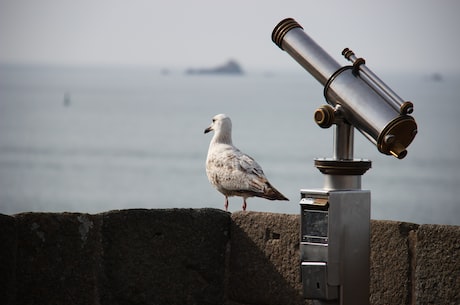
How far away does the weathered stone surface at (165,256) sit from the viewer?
18.0 ft

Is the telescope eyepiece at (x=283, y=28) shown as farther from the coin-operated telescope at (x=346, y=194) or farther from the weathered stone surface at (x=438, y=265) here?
the weathered stone surface at (x=438, y=265)

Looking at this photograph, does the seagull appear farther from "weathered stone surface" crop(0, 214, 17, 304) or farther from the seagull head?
"weathered stone surface" crop(0, 214, 17, 304)

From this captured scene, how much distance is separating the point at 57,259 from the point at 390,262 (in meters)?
1.58

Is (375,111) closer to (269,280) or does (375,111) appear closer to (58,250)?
(269,280)

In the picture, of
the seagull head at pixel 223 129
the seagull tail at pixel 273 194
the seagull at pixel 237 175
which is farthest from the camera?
the seagull head at pixel 223 129

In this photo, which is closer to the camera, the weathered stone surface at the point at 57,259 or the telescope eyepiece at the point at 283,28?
the telescope eyepiece at the point at 283,28

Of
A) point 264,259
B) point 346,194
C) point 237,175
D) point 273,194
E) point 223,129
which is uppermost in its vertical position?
point 223,129

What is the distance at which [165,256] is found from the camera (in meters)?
5.59

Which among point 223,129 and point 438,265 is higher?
point 223,129

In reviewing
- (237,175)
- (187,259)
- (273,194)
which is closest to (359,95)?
(187,259)

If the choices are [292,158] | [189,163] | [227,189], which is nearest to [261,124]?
[292,158]

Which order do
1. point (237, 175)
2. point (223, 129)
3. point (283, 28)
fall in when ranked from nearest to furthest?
point (283, 28)
point (237, 175)
point (223, 129)

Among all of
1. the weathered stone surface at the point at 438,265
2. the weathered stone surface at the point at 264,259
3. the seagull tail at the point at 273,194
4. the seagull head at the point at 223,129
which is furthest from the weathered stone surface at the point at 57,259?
the seagull head at the point at 223,129

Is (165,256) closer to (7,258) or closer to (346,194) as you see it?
(7,258)
